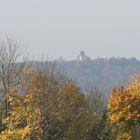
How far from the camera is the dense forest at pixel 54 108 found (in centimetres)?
4750

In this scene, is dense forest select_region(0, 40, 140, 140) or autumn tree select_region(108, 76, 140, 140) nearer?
dense forest select_region(0, 40, 140, 140)

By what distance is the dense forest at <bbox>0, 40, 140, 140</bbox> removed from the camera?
47.5 meters

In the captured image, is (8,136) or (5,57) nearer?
(8,136)

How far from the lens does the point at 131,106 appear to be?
2704 inches

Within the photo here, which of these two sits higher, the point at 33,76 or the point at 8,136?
the point at 33,76

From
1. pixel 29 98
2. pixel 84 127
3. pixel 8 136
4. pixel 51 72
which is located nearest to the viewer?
pixel 8 136

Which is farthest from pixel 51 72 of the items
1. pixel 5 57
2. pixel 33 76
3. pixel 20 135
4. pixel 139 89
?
pixel 139 89

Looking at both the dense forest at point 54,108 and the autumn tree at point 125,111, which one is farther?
the autumn tree at point 125,111

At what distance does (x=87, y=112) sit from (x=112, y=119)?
580 cm

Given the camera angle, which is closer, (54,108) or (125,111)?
(54,108)

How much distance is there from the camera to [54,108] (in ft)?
161

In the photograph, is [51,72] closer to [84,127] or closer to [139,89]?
[84,127]

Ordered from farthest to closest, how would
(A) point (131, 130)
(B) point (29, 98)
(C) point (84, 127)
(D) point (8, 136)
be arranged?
(A) point (131, 130), (C) point (84, 127), (B) point (29, 98), (D) point (8, 136)

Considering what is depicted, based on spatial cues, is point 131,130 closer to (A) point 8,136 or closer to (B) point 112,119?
(B) point 112,119
